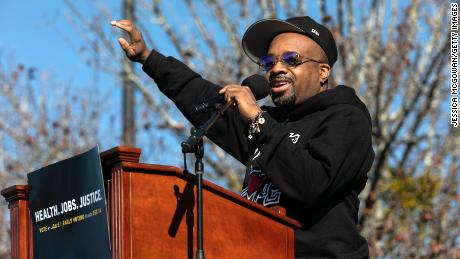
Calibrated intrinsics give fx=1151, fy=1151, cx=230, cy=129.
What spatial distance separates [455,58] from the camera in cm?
1238

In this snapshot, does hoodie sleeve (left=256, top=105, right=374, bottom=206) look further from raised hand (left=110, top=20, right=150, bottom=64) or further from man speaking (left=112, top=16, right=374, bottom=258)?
raised hand (left=110, top=20, right=150, bottom=64)

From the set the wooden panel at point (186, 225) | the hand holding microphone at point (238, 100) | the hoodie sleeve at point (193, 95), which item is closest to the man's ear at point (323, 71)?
the hoodie sleeve at point (193, 95)

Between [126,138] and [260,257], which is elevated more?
[126,138]

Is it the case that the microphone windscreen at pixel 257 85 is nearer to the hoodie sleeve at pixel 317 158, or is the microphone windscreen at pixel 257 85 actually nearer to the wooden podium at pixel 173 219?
the hoodie sleeve at pixel 317 158

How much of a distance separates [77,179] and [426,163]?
32.4 feet

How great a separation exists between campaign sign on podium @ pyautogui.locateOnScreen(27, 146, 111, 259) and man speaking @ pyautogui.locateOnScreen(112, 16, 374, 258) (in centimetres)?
81

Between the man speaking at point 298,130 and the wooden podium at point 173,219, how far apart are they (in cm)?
28

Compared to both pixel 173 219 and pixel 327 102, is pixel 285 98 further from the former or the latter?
pixel 173 219

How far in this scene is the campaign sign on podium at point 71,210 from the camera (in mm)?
4301

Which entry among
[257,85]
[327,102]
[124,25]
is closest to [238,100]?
[257,85]

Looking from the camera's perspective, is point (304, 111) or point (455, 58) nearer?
point (304, 111)

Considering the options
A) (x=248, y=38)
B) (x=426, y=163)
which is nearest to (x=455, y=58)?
(x=426, y=163)

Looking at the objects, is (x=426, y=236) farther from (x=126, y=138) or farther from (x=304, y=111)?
(x=304, y=111)

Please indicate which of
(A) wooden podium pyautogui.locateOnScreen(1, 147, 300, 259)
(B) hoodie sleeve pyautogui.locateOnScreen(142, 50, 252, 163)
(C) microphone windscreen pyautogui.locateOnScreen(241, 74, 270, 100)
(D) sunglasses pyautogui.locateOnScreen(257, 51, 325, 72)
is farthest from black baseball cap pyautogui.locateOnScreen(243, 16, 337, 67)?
(A) wooden podium pyautogui.locateOnScreen(1, 147, 300, 259)
